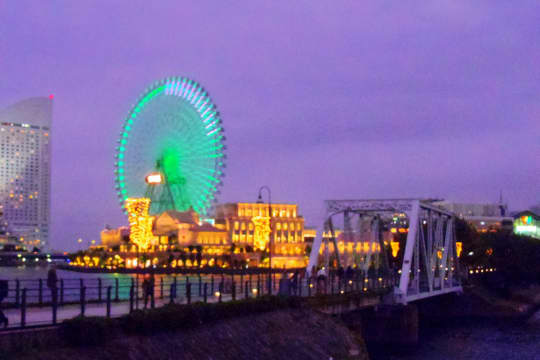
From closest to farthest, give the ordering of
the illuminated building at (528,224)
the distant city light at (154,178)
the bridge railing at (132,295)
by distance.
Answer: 1. the bridge railing at (132,295)
2. the distant city light at (154,178)
3. the illuminated building at (528,224)

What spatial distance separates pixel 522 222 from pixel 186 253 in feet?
241

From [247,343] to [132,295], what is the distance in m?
5.02

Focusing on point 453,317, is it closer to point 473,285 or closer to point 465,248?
point 473,285

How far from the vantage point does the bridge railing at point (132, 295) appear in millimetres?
24359

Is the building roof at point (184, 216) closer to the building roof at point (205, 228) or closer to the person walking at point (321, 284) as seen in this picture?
the building roof at point (205, 228)

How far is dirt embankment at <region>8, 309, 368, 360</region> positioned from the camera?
22.4 meters

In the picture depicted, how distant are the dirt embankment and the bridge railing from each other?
1.49 meters

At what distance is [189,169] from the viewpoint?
128 m

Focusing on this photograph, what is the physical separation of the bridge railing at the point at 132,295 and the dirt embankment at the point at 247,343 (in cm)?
149

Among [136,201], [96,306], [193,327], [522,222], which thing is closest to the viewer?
[193,327]

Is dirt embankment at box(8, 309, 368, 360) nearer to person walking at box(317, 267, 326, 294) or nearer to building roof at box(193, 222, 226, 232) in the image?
person walking at box(317, 267, 326, 294)

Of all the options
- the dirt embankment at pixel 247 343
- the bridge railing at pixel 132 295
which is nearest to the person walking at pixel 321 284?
the bridge railing at pixel 132 295

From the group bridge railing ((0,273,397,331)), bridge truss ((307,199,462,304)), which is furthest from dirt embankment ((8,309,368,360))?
bridge truss ((307,199,462,304))

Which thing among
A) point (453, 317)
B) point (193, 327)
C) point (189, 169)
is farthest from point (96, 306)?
point (189, 169)
